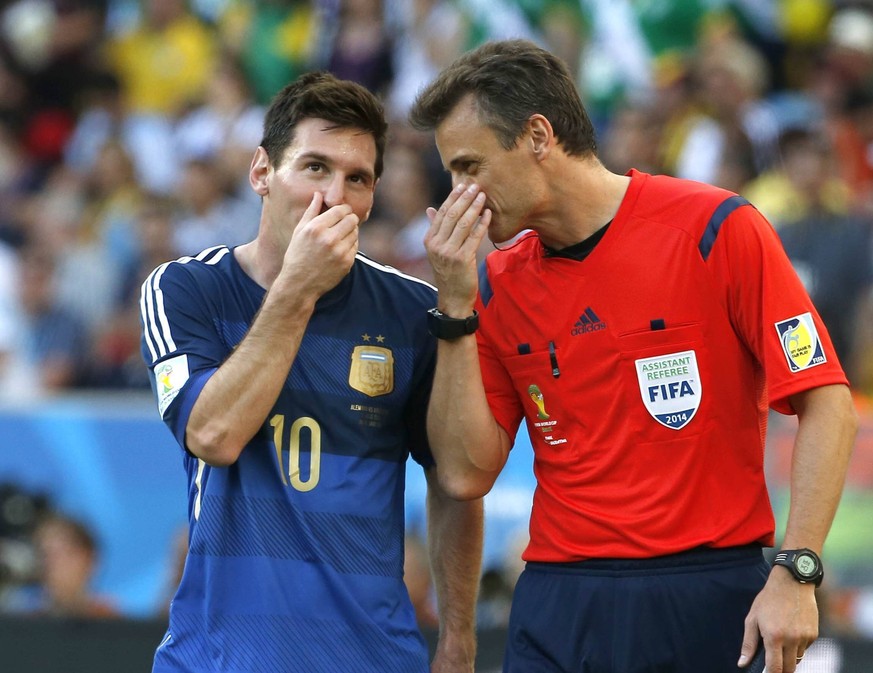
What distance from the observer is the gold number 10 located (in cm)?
336

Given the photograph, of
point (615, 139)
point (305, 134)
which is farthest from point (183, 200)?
point (305, 134)

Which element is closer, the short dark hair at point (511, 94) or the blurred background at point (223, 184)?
the short dark hair at point (511, 94)

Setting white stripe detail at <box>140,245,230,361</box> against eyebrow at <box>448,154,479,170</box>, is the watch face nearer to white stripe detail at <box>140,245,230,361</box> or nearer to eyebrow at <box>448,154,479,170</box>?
eyebrow at <box>448,154,479,170</box>

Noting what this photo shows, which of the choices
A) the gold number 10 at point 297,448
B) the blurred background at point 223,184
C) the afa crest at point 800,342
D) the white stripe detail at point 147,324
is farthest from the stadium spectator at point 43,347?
the afa crest at point 800,342

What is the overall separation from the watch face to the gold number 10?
123 cm

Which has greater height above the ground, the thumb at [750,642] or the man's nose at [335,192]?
the man's nose at [335,192]

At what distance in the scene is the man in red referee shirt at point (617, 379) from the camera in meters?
3.30

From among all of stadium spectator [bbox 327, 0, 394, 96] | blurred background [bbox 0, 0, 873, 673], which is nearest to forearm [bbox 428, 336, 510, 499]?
blurred background [bbox 0, 0, 873, 673]

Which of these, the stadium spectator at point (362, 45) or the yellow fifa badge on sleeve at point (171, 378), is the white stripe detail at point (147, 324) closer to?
the yellow fifa badge on sleeve at point (171, 378)

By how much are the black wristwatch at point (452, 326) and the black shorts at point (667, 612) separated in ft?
2.33

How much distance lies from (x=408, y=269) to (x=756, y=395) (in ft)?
17.8

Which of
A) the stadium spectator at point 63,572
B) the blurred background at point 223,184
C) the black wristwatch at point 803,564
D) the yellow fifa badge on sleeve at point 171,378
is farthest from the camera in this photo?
the stadium spectator at point 63,572

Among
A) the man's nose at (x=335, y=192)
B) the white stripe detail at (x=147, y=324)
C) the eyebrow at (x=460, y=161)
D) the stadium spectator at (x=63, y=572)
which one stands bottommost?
the stadium spectator at (x=63, y=572)

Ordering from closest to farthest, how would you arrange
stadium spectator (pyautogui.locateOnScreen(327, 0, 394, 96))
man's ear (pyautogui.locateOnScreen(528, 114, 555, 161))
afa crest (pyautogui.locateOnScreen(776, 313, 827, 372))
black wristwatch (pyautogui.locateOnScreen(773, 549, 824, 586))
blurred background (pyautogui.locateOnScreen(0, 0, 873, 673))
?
black wristwatch (pyautogui.locateOnScreen(773, 549, 824, 586)) < afa crest (pyautogui.locateOnScreen(776, 313, 827, 372)) < man's ear (pyautogui.locateOnScreen(528, 114, 555, 161)) < blurred background (pyautogui.locateOnScreen(0, 0, 873, 673)) < stadium spectator (pyautogui.locateOnScreen(327, 0, 394, 96))
